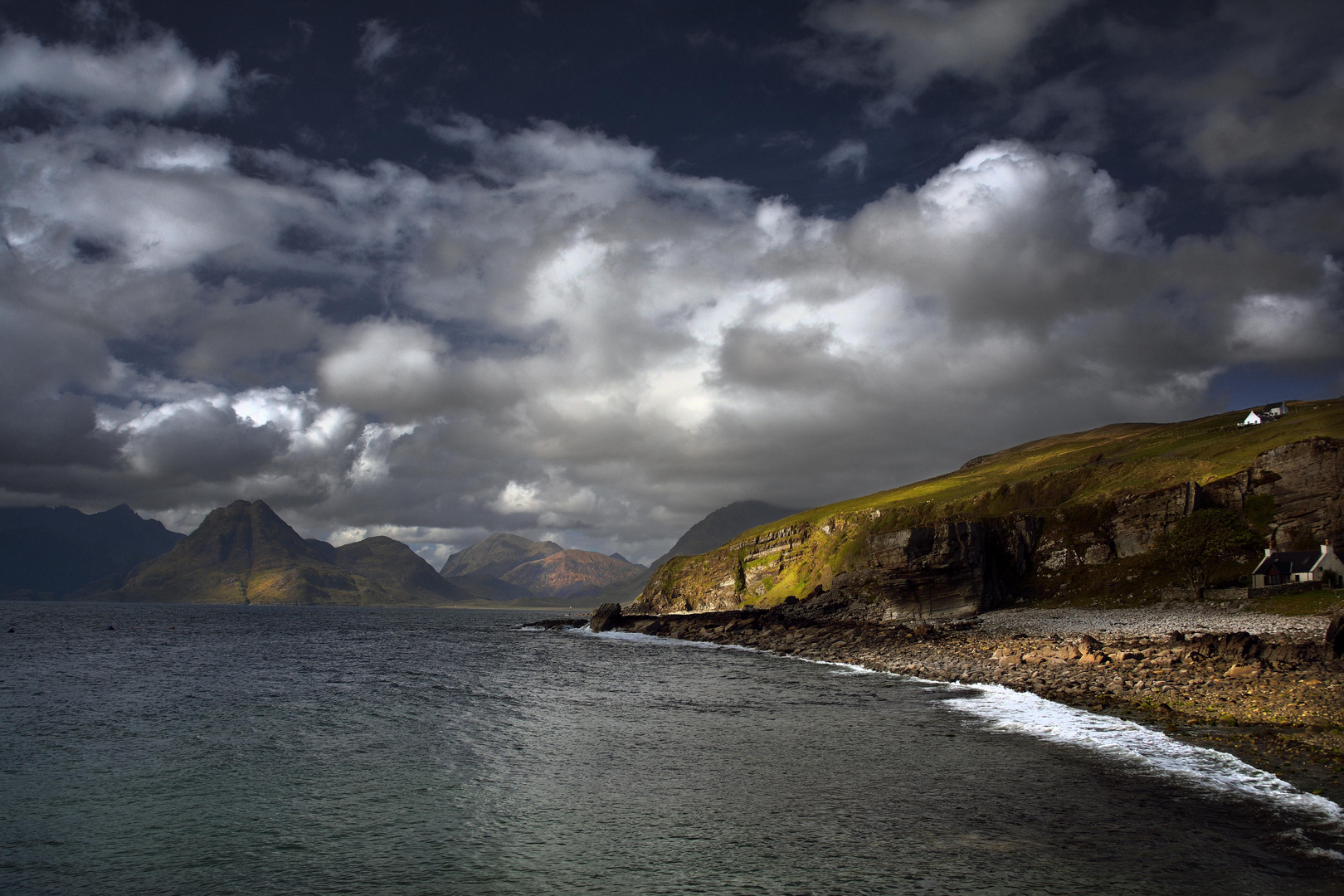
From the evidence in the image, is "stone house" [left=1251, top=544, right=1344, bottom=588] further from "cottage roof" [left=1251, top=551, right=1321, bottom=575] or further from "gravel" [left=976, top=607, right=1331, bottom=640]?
"gravel" [left=976, top=607, right=1331, bottom=640]

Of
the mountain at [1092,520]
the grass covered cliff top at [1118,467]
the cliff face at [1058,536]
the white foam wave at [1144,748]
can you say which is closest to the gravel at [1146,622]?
the mountain at [1092,520]

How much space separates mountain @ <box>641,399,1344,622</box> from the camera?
90.9 meters

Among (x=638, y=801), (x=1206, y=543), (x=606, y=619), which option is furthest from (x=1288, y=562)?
(x=606, y=619)

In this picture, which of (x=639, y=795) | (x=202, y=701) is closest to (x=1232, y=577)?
(x=639, y=795)

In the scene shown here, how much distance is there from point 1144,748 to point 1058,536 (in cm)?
9894

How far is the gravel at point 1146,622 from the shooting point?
193ft

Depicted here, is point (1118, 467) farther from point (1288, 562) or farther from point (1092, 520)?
point (1288, 562)

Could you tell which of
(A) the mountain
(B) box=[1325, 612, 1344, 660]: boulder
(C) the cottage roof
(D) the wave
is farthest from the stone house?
(D) the wave

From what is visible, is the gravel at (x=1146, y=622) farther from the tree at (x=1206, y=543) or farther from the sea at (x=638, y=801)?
the sea at (x=638, y=801)

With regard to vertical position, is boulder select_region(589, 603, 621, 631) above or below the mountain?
below

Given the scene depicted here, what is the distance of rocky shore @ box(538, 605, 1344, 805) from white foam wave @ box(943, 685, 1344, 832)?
937 millimetres

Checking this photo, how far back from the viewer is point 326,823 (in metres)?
23.6

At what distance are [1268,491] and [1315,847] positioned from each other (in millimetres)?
98252

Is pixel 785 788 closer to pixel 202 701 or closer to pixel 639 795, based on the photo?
pixel 639 795
